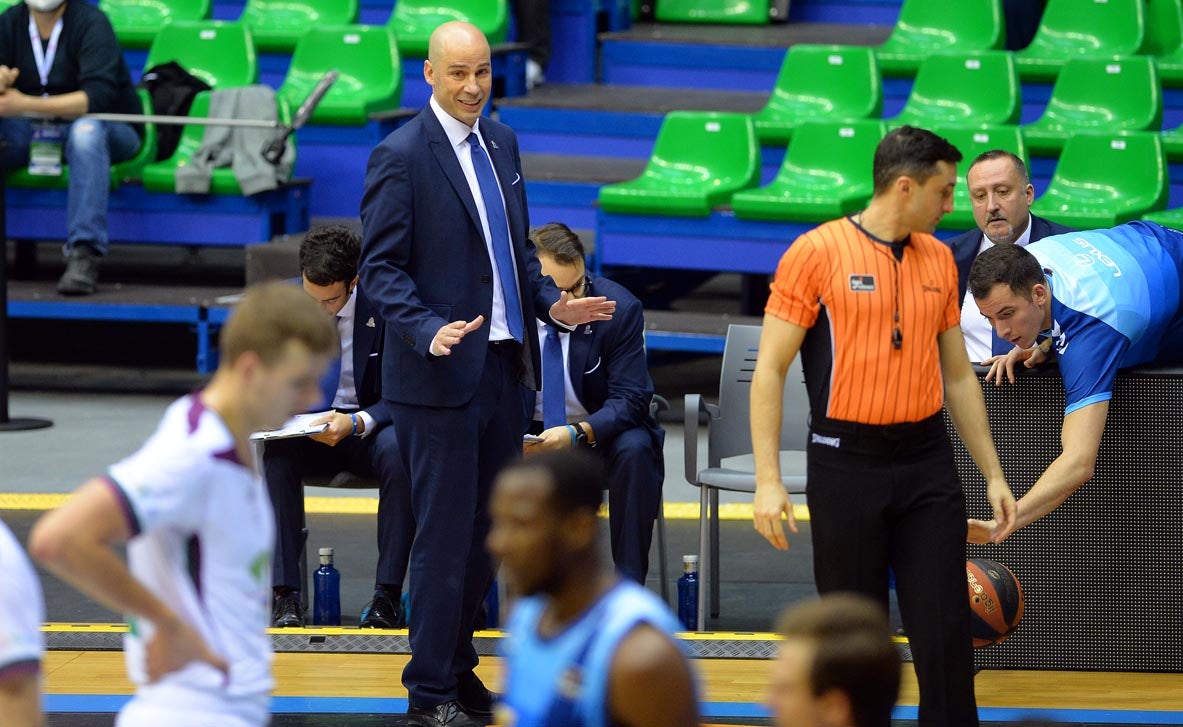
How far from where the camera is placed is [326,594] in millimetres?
6109

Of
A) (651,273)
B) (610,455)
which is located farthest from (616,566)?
(651,273)

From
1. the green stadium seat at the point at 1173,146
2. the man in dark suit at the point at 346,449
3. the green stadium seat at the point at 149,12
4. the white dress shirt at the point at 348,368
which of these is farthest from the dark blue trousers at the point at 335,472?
the green stadium seat at the point at 149,12

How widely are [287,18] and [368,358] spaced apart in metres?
6.68

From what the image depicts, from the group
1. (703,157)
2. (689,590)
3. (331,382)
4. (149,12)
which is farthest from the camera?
(149,12)

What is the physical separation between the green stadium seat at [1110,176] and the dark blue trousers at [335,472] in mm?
4700

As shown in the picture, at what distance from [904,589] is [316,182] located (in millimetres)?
7419

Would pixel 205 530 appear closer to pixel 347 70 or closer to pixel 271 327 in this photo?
pixel 271 327

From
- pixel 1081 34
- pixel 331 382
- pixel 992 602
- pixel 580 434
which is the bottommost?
pixel 992 602

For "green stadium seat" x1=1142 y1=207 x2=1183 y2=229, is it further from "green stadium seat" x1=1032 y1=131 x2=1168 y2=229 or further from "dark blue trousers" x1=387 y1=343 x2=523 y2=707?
"dark blue trousers" x1=387 y1=343 x2=523 y2=707

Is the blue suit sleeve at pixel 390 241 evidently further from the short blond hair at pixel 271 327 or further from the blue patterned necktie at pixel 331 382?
the short blond hair at pixel 271 327

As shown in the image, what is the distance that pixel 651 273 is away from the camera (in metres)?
11.2

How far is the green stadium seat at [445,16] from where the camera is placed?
39.1 ft

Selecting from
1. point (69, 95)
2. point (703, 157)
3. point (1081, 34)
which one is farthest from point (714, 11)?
point (69, 95)

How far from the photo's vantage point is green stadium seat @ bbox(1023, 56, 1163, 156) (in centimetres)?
1031
